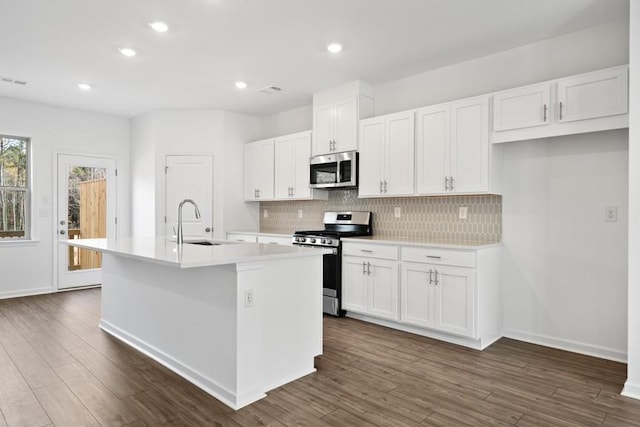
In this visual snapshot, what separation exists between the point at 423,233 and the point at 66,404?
3.45m

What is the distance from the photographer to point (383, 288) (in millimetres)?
4090

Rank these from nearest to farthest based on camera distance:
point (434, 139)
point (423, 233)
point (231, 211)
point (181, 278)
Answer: point (181, 278) < point (434, 139) < point (423, 233) < point (231, 211)

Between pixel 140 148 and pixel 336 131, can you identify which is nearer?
pixel 336 131

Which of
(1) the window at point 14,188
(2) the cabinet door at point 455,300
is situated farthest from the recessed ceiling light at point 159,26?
(1) the window at point 14,188

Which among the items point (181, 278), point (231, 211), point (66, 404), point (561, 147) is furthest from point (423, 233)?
point (66, 404)

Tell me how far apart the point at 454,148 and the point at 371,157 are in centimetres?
96

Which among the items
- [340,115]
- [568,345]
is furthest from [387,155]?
[568,345]

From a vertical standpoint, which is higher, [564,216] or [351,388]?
[564,216]

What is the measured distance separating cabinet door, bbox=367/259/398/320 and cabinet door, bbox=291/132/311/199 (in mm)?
1552

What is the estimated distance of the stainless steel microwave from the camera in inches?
184

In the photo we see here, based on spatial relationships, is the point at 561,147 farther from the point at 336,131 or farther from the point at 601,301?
the point at 336,131

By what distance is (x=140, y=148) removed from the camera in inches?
250

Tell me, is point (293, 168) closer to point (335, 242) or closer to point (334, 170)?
point (334, 170)

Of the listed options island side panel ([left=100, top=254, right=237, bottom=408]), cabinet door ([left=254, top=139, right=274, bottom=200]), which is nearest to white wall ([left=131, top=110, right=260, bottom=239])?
cabinet door ([left=254, top=139, right=274, bottom=200])
